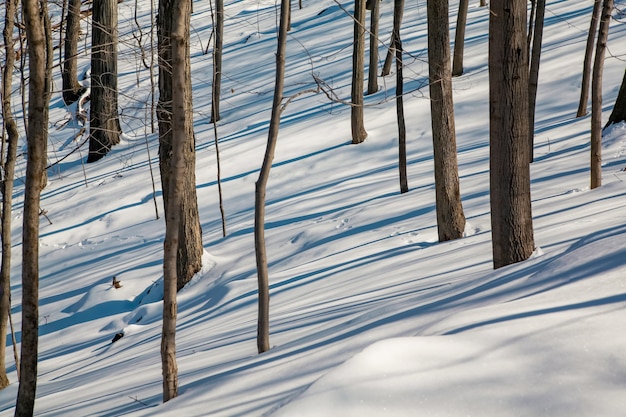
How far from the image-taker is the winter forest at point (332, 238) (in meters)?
3.19

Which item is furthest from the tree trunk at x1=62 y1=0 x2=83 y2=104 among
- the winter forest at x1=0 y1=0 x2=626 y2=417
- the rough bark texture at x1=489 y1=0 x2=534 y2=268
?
the rough bark texture at x1=489 y1=0 x2=534 y2=268

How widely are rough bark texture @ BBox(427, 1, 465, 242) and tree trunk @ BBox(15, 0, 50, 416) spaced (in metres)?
4.60

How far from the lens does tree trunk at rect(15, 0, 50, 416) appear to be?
519 centimetres

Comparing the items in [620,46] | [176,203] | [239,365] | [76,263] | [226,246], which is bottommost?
[76,263]

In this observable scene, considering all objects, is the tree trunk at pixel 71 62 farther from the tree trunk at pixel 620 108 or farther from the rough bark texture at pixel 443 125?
the tree trunk at pixel 620 108

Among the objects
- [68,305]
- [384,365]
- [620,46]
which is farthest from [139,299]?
[620,46]

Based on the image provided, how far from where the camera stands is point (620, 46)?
1684cm

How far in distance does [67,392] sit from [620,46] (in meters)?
15.6

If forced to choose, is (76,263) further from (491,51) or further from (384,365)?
(384,365)

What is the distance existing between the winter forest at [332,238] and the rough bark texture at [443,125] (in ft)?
0.09

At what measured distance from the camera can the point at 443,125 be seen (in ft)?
27.9

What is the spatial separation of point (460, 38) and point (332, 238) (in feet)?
28.5

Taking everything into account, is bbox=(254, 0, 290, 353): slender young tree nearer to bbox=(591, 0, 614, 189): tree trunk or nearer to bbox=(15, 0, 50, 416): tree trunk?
bbox=(15, 0, 50, 416): tree trunk

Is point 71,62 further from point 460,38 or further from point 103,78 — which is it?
point 460,38
